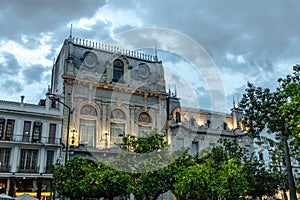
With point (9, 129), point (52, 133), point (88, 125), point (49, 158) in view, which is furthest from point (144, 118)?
point (9, 129)

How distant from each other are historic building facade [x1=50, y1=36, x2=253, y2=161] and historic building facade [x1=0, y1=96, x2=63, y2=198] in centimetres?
181

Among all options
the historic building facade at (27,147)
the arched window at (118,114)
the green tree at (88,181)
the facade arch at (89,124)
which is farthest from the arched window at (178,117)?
the green tree at (88,181)

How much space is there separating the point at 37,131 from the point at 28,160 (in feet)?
10.1

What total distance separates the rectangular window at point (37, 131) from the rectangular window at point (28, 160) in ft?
4.35

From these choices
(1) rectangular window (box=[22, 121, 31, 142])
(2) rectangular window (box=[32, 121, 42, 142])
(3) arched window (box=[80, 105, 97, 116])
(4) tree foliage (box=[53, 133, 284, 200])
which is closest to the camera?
(4) tree foliage (box=[53, 133, 284, 200])

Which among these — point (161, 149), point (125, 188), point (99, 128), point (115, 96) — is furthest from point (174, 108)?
point (125, 188)

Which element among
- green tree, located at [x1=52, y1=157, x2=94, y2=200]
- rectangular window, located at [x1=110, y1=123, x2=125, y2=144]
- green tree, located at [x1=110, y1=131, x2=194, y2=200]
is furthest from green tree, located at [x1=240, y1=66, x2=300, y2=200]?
rectangular window, located at [x1=110, y1=123, x2=125, y2=144]

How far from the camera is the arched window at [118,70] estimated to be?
127 feet

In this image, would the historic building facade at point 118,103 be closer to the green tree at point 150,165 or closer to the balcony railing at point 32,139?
the balcony railing at point 32,139

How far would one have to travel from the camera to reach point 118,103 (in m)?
37.6

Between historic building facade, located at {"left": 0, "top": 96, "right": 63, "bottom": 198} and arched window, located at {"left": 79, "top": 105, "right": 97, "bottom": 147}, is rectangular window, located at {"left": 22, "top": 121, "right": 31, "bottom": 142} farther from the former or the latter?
arched window, located at {"left": 79, "top": 105, "right": 97, "bottom": 147}

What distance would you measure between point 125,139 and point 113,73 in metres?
13.3

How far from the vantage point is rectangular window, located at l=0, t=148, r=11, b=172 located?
30.5 m

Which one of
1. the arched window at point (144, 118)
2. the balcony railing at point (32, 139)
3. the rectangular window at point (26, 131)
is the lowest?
the balcony railing at point (32, 139)
